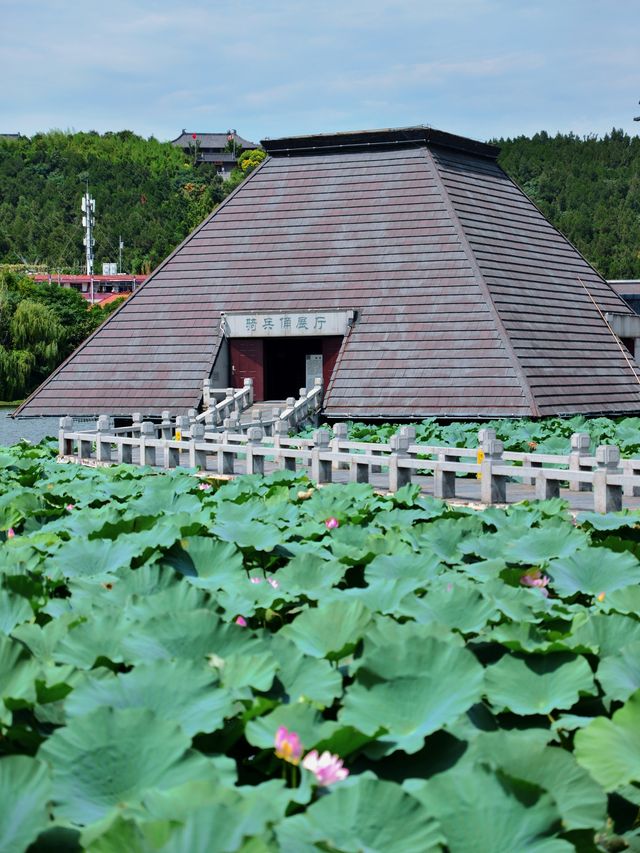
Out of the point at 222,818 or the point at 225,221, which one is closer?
the point at 222,818

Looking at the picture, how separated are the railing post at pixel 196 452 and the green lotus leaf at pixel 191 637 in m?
15.1

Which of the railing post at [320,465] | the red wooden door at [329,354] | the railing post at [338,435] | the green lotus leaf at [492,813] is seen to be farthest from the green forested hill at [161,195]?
the green lotus leaf at [492,813]

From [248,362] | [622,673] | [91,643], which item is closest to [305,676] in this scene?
[91,643]

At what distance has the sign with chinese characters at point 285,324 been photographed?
1188 inches

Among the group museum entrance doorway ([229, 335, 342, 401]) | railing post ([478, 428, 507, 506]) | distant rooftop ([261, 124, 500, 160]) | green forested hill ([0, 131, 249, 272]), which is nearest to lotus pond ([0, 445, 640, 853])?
railing post ([478, 428, 507, 506])

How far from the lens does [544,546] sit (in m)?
5.79

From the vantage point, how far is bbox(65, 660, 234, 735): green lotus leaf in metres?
2.98

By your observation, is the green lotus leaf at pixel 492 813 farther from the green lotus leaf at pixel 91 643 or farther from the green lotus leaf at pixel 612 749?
the green lotus leaf at pixel 91 643

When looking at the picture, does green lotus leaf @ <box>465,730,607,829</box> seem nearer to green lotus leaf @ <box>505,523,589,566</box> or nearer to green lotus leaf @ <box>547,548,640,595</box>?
green lotus leaf @ <box>547,548,640,595</box>

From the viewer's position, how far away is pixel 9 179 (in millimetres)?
149375

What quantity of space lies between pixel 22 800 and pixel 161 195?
14167cm

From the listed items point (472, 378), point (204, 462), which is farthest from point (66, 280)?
point (204, 462)

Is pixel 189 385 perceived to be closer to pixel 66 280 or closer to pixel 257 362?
pixel 257 362

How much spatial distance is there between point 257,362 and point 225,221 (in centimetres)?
541
